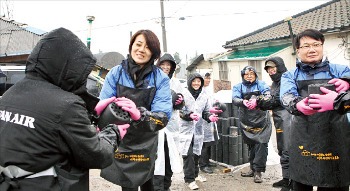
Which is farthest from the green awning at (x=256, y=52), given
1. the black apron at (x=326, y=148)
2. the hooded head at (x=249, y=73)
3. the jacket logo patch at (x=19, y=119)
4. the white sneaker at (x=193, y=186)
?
the jacket logo patch at (x=19, y=119)

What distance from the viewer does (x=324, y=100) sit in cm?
237

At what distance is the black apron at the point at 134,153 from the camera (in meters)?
2.88

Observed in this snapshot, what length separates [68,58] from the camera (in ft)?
5.51

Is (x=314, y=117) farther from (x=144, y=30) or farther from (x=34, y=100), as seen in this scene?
(x=34, y=100)

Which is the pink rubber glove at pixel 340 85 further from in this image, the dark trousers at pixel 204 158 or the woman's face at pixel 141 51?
the dark trousers at pixel 204 158

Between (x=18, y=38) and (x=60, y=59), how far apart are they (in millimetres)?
17110

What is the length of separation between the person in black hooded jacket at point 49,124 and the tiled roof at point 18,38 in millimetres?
15337

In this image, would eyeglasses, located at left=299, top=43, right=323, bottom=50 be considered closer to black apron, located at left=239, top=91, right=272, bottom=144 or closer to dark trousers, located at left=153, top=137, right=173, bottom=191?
dark trousers, located at left=153, top=137, right=173, bottom=191

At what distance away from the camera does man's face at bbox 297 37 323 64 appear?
281 cm

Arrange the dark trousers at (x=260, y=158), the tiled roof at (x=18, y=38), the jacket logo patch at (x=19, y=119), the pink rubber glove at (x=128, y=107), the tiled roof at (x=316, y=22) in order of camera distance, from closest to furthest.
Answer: the jacket logo patch at (x=19, y=119), the pink rubber glove at (x=128, y=107), the dark trousers at (x=260, y=158), the tiled roof at (x=316, y=22), the tiled roof at (x=18, y=38)

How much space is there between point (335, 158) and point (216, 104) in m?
3.24

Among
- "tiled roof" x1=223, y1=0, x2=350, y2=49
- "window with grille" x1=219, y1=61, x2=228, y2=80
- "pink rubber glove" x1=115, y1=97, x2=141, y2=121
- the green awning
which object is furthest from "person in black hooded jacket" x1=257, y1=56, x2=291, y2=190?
"window with grille" x1=219, y1=61, x2=228, y2=80

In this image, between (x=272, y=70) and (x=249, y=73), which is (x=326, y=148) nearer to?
(x=272, y=70)

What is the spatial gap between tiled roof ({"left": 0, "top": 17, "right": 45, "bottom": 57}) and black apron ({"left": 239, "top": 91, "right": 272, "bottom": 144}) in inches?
527
